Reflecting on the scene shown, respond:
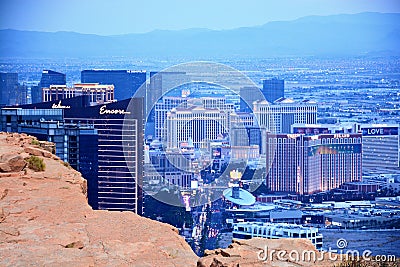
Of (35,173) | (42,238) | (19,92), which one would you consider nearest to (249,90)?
(19,92)

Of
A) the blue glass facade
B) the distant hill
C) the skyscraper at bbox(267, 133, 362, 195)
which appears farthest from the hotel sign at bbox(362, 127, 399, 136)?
the blue glass facade

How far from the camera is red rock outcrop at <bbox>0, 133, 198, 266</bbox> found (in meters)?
1.57

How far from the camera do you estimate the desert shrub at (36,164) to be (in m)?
2.73

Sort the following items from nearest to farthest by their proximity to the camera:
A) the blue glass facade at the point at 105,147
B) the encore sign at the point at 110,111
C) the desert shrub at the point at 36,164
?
the desert shrub at the point at 36,164 → the blue glass facade at the point at 105,147 → the encore sign at the point at 110,111

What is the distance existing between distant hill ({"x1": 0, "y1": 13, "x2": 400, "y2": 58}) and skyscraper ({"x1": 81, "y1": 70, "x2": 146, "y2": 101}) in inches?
27.9

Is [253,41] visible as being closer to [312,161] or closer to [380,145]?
[312,161]

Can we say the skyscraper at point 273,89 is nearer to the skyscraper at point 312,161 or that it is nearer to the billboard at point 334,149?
the skyscraper at point 312,161

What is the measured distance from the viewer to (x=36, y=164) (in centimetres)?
275

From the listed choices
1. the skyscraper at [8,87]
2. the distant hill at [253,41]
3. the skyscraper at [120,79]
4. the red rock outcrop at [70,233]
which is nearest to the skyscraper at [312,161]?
the distant hill at [253,41]

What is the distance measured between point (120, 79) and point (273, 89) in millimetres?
3160

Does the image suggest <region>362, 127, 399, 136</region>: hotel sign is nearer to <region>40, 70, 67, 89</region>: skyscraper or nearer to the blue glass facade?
the blue glass facade

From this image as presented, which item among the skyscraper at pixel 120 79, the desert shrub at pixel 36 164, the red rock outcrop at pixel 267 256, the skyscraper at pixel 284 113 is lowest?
the red rock outcrop at pixel 267 256

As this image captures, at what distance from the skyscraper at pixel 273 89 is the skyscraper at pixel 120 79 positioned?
2.30m

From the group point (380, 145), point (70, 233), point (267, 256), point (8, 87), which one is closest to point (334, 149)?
point (380, 145)
